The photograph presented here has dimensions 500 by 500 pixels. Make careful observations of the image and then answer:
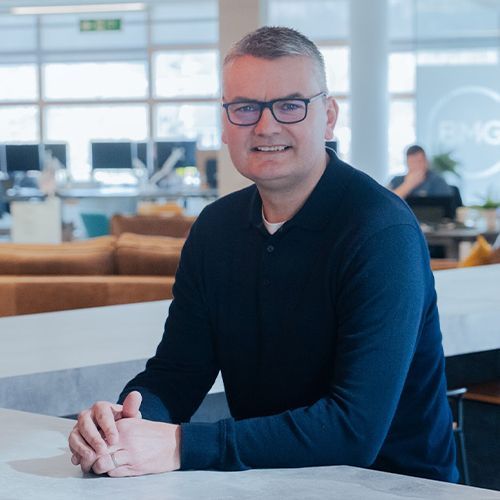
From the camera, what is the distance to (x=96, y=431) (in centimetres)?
182

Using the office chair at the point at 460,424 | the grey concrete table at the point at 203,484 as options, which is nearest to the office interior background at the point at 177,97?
the office chair at the point at 460,424

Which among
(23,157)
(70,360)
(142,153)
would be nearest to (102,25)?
(142,153)

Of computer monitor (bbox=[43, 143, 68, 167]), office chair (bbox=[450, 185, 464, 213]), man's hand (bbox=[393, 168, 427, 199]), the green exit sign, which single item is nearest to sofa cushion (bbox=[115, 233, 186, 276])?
office chair (bbox=[450, 185, 464, 213])

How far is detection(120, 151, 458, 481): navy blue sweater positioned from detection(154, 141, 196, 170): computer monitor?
12385 millimetres

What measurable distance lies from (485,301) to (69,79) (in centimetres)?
1400

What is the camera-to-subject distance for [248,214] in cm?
223

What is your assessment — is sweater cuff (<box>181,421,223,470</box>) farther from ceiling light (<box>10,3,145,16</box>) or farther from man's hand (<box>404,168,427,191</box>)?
ceiling light (<box>10,3,145,16</box>)

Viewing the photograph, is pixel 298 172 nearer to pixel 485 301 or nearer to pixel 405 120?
pixel 485 301

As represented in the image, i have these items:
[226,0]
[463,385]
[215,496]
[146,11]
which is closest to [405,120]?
[146,11]

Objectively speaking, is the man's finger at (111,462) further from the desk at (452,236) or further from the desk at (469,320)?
the desk at (452,236)

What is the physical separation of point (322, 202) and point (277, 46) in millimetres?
297

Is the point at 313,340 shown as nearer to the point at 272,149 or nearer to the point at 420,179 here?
the point at 272,149

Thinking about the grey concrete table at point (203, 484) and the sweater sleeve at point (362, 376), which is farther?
the sweater sleeve at point (362, 376)

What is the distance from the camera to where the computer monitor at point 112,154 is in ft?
49.2
